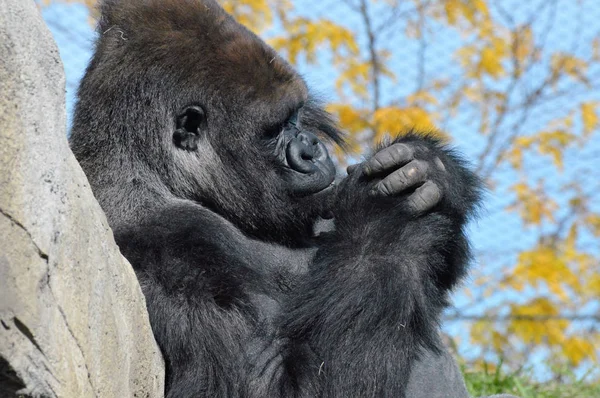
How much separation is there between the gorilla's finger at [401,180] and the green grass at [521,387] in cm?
143

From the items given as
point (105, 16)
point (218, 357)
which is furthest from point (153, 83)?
point (218, 357)

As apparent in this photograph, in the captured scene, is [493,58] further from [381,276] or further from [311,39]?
[381,276]

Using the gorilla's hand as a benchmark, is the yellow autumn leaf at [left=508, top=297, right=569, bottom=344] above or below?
above

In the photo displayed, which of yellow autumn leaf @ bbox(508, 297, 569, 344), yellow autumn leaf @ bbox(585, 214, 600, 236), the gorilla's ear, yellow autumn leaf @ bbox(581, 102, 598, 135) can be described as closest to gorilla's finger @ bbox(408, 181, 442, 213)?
the gorilla's ear

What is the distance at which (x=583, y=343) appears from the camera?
26.3ft

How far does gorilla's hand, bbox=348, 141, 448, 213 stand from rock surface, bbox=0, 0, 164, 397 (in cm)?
98

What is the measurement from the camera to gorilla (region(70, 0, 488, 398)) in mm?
2453

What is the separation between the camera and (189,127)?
2883mm

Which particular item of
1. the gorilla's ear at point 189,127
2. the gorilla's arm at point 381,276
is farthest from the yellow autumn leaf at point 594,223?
the gorilla's ear at point 189,127

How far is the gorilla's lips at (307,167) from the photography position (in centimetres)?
286

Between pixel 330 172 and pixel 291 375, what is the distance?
71 centimetres

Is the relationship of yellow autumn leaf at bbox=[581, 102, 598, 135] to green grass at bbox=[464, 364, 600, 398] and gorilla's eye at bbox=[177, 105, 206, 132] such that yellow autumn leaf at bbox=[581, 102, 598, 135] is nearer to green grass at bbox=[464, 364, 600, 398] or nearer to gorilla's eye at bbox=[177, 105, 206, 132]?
green grass at bbox=[464, 364, 600, 398]

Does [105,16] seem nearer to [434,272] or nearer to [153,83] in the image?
[153,83]

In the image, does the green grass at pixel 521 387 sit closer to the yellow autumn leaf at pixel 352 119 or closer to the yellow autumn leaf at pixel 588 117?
the yellow autumn leaf at pixel 352 119
